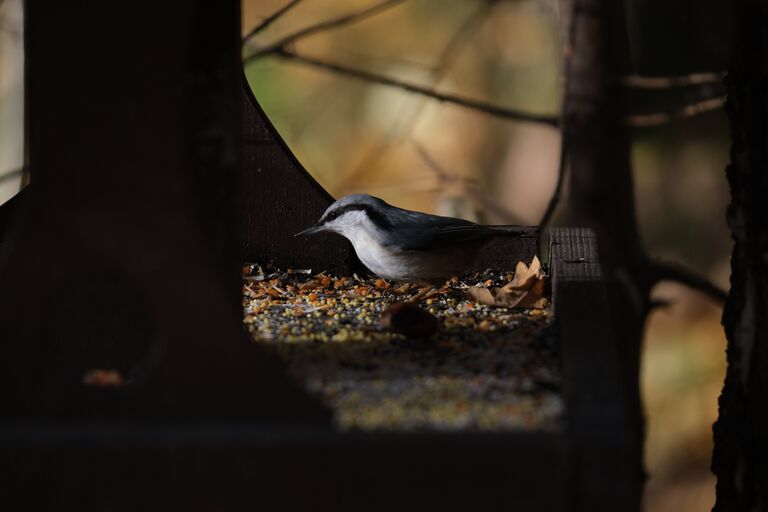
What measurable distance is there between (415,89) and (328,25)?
29 cm

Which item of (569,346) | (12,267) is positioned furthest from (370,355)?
(12,267)

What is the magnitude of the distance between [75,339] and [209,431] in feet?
0.80

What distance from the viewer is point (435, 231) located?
92.0 inches

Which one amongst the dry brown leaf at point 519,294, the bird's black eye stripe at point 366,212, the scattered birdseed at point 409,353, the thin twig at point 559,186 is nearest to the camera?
the scattered birdseed at point 409,353

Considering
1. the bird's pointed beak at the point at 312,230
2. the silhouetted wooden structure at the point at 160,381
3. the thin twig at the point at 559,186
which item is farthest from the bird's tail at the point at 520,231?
the silhouetted wooden structure at the point at 160,381

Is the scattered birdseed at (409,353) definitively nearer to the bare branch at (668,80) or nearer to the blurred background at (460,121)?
the blurred background at (460,121)

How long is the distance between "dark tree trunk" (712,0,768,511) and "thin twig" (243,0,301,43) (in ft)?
4.40

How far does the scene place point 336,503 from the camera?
1136 millimetres

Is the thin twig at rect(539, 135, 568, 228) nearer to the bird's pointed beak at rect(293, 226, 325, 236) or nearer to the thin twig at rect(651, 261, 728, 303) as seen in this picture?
the thin twig at rect(651, 261, 728, 303)

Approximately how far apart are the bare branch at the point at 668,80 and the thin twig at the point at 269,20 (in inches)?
34.2

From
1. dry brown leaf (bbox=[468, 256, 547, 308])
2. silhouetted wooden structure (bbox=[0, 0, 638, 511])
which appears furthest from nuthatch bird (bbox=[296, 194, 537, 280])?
silhouetted wooden structure (bbox=[0, 0, 638, 511])

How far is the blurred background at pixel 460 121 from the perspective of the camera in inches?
109

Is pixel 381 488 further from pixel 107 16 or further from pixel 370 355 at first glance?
pixel 107 16

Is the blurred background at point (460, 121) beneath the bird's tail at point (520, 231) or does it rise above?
above
